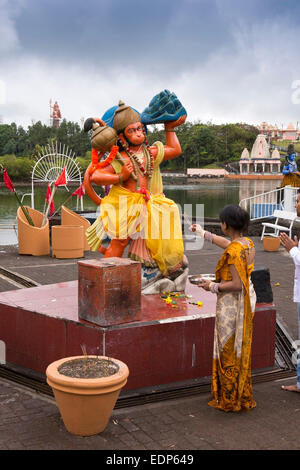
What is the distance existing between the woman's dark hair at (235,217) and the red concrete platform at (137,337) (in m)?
1.18

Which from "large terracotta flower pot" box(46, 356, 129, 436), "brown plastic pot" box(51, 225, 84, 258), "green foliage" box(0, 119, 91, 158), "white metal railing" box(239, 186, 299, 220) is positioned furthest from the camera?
"green foliage" box(0, 119, 91, 158)

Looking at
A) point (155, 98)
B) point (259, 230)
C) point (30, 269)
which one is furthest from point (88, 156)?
point (155, 98)

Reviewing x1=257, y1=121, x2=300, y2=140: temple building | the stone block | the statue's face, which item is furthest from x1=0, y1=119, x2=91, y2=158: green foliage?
the stone block

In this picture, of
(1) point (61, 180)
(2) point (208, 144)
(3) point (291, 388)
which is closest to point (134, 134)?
(3) point (291, 388)

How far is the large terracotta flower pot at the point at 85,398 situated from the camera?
3.54 meters

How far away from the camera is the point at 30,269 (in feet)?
35.6

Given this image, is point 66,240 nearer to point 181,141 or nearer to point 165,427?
point 165,427

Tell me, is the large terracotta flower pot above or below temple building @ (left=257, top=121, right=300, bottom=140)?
below

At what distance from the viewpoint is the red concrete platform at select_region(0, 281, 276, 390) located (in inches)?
180

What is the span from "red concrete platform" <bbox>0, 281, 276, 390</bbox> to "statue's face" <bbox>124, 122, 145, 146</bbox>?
6.06 ft

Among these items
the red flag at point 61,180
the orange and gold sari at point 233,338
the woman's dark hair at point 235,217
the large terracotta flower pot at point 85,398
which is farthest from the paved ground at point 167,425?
the red flag at point 61,180

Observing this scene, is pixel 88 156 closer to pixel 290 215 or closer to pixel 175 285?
pixel 290 215

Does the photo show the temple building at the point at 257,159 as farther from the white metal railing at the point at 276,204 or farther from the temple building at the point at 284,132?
the white metal railing at the point at 276,204

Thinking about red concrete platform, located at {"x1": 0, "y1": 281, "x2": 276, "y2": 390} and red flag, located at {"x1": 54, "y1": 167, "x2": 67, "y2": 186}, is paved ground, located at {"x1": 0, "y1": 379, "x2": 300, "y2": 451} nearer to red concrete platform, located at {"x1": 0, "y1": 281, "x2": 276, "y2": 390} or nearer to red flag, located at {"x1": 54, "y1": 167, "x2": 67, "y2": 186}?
red concrete platform, located at {"x1": 0, "y1": 281, "x2": 276, "y2": 390}
